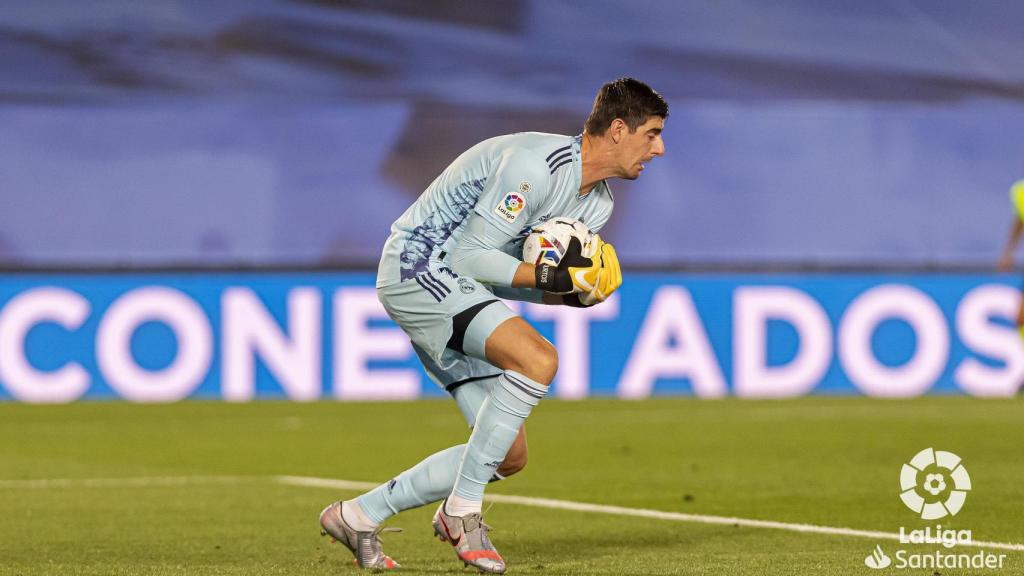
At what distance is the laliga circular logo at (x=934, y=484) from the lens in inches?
336

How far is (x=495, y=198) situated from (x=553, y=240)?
0.90ft

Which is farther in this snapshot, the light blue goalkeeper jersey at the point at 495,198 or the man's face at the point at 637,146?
the man's face at the point at 637,146

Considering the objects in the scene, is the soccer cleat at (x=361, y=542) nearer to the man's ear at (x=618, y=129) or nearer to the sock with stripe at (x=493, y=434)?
the sock with stripe at (x=493, y=434)

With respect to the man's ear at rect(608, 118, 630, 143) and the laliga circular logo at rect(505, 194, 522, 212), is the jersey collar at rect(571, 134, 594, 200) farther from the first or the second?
the laliga circular logo at rect(505, 194, 522, 212)

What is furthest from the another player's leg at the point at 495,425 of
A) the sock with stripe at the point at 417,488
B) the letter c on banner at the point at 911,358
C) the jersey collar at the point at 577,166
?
the letter c on banner at the point at 911,358

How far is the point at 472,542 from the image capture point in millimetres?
6418

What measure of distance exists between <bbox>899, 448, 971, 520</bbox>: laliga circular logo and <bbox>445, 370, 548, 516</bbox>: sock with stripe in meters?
2.67

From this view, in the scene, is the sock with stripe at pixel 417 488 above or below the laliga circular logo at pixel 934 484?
above

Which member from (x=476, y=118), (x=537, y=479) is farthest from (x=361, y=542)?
(x=476, y=118)

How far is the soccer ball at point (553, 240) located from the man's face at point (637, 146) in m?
0.29

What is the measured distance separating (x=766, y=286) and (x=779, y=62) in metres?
6.63

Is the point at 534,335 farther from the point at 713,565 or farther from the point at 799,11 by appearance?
the point at 799,11

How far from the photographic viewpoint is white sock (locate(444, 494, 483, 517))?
646 cm

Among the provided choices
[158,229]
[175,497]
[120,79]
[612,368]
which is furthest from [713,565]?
[120,79]
